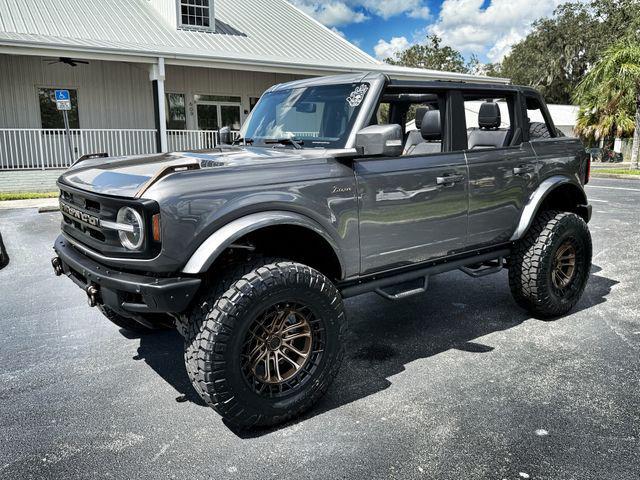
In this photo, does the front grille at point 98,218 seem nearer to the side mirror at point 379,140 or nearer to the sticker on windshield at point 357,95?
the side mirror at point 379,140

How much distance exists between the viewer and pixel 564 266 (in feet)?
15.9

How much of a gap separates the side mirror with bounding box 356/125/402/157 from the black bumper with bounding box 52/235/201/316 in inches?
49.3

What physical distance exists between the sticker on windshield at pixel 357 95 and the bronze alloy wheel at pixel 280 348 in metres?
1.45

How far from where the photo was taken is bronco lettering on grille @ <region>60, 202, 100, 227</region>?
9.95 feet

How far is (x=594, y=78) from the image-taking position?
2445cm

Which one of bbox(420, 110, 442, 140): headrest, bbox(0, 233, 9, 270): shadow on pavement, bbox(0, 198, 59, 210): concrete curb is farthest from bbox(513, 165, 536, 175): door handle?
bbox(0, 198, 59, 210): concrete curb

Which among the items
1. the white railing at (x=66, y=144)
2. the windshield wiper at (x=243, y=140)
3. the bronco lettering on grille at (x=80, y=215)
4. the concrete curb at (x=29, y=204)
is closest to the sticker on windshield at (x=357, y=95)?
the windshield wiper at (x=243, y=140)

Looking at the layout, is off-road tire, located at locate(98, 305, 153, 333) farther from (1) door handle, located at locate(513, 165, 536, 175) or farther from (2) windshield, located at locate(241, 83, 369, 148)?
(1) door handle, located at locate(513, 165, 536, 175)

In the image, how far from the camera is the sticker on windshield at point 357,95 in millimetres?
3631

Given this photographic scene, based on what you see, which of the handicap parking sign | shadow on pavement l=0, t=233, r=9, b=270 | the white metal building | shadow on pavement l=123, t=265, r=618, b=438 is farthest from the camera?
the white metal building

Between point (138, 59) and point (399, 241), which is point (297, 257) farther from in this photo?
point (138, 59)

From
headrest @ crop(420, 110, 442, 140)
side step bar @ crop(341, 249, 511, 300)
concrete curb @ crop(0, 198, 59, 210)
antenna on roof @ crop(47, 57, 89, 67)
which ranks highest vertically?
antenna on roof @ crop(47, 57, 89, 67)

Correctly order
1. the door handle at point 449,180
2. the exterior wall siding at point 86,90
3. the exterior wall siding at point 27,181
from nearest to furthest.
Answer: the door handle at point 449,180
the exterior wall siding at point 27,181
the exterior wall siding at point 86,90

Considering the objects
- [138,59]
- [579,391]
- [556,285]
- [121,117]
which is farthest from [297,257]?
[121,117]
